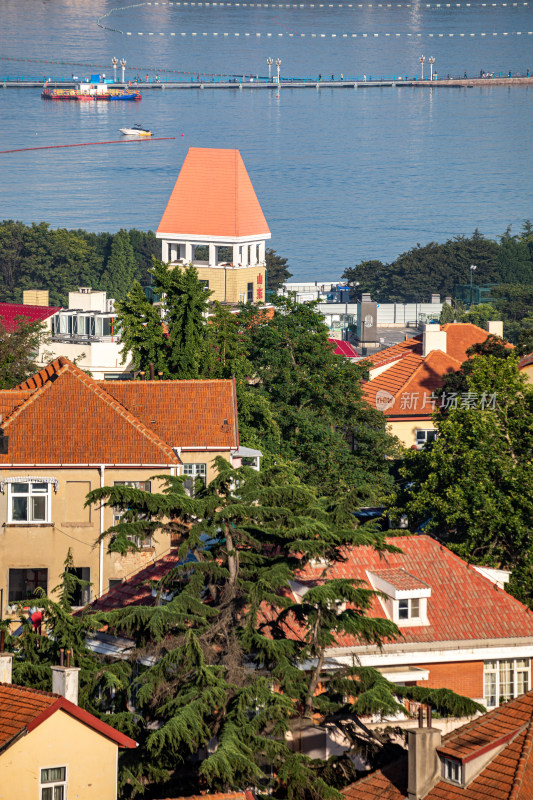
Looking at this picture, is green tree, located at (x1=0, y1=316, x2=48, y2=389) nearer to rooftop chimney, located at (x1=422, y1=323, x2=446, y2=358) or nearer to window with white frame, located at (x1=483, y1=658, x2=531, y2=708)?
window with white frame, located at (x1=483, y1=658, x2=531, y2=708)

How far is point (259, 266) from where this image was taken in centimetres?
9975

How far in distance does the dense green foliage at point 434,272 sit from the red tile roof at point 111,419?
13741 cm

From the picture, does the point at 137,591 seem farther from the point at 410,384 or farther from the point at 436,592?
the point at 410,384

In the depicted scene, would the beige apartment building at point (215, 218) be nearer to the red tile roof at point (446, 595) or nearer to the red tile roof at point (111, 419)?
the red tile roof at point (111, 419)

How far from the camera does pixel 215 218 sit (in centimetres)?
10062

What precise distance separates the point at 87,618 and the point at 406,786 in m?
5.99

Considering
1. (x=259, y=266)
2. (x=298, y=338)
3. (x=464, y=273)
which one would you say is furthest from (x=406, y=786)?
(x=464, y=273)

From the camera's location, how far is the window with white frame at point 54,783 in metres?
20.3

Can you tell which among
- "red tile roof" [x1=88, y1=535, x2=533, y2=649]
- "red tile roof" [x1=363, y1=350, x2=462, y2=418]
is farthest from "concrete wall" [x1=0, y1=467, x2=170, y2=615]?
"red tile roof" [x1=363, y1=350, x2=462, y2=418]

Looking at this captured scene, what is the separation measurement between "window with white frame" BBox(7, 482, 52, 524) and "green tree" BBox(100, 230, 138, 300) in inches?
5264

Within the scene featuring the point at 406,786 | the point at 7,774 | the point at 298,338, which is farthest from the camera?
the point at 298,338

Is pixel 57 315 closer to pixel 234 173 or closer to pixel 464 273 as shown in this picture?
pixel 234 173

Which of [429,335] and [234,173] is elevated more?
[234,173]

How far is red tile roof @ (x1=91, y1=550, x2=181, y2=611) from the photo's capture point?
2958 centimetres
